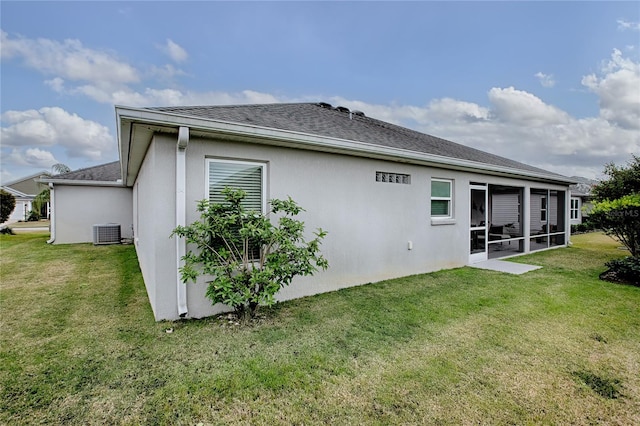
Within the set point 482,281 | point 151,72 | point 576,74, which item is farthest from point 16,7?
point 576,74

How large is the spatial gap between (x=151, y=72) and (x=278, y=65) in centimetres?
622

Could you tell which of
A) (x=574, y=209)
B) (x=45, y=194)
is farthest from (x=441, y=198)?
(x=45, y=194)

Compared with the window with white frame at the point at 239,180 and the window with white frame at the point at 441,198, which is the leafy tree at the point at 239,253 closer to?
the window with white frame at the point at 239,180

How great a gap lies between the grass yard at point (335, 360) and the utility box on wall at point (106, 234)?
7250mm

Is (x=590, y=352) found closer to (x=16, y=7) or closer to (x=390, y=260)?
(x=390, y=260)

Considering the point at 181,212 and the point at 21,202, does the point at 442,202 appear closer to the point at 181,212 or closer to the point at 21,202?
the point at 181,212

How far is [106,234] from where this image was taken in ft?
42.0

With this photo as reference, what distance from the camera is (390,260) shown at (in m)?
7.09

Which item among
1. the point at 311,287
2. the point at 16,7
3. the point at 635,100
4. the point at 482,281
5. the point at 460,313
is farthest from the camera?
the point at 635,100

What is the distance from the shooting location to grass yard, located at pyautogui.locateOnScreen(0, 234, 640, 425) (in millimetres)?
2555

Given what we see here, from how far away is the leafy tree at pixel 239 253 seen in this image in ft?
13.4

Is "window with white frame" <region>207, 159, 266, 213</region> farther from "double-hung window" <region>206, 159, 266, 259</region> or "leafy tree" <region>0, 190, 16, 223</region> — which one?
"leafy tree" <region>0, 190, 16, 223</region>

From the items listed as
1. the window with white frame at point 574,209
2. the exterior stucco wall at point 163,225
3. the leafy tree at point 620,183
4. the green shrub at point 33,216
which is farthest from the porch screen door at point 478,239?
the green shrub at point 33,216

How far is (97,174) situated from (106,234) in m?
3.84
